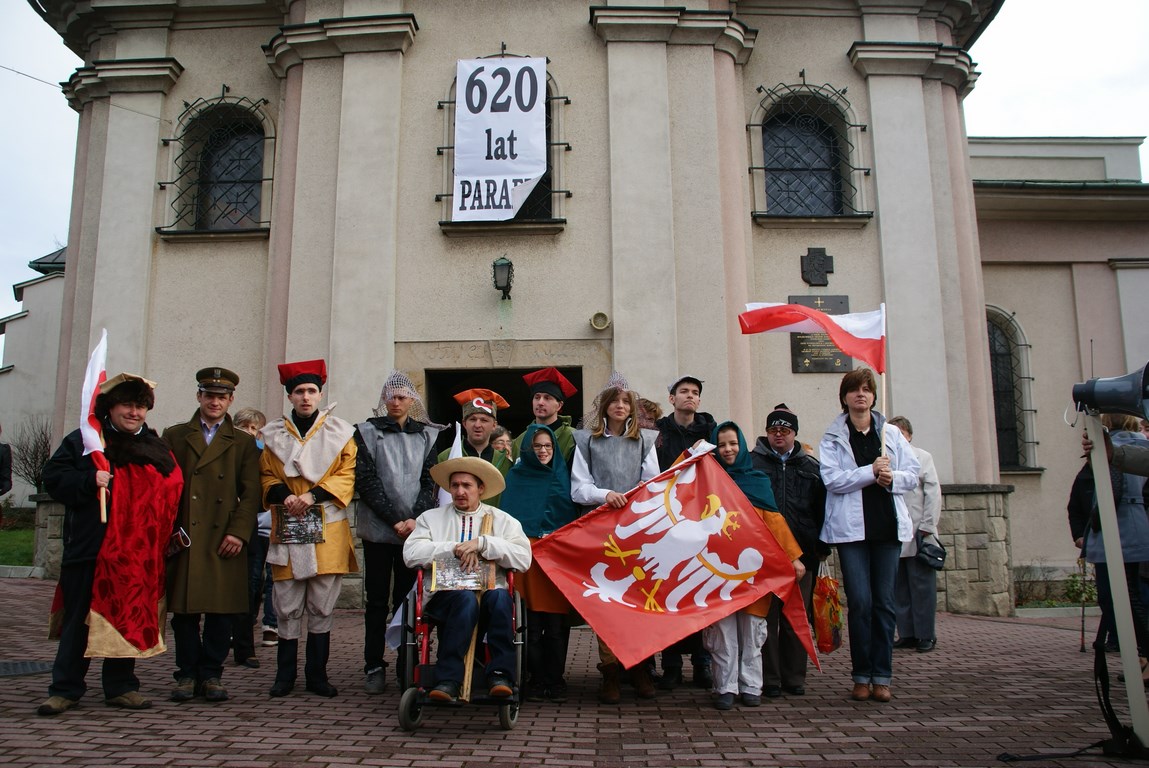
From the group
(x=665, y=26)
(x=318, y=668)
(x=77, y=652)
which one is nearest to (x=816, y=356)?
(x=665, y=26)

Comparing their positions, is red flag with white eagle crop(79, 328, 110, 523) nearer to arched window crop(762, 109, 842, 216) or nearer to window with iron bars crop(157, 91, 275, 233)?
window with iron bars crop(157, 91, 275, 233)

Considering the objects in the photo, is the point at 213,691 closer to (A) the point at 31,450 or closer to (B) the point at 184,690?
(B) the point at 184,690

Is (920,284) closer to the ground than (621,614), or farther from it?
farther from it

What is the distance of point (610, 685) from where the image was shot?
19.8 feet

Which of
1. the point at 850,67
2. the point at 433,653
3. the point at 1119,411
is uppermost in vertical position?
the point at 850,67

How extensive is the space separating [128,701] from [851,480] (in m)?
4.62

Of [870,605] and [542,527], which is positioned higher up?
[542,527]

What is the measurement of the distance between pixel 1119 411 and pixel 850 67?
9.45m

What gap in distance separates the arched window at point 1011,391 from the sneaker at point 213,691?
1327cm

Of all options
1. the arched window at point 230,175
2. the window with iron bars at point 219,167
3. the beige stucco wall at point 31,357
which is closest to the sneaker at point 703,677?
the window with iron bars at point 219,167

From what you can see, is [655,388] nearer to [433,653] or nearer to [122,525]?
[433,653]

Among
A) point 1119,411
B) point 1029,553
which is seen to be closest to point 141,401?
point 1119,411

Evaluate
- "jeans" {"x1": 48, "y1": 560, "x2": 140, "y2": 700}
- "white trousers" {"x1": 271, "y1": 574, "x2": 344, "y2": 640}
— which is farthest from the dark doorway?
"jeans" {"x1": 48, "y1": 560, "x2": 140, "y2": 700}

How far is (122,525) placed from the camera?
5805 mm
